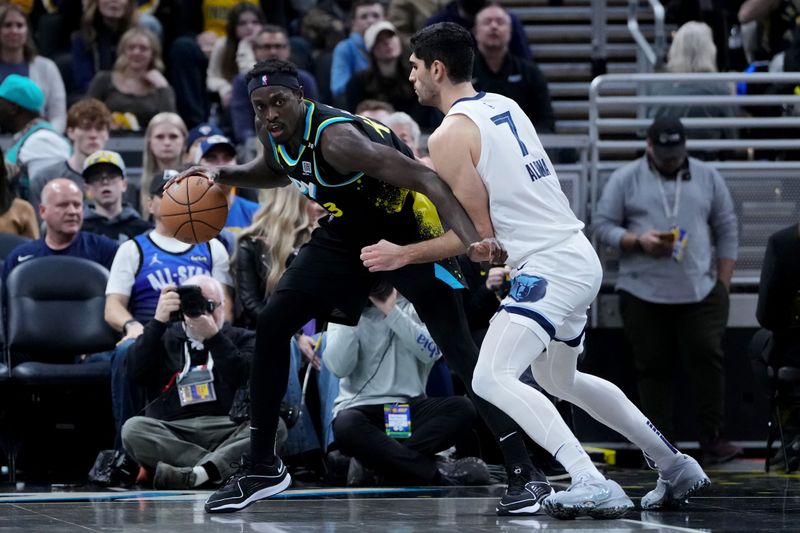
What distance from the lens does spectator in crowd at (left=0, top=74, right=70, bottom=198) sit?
11312 mm

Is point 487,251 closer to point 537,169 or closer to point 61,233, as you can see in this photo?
point 537,169

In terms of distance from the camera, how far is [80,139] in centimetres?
1115

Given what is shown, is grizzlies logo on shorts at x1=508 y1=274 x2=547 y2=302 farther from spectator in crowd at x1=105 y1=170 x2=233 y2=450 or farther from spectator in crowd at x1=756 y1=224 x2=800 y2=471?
spectator in crowd at x1=105 y1=170 x2=233 y2=450

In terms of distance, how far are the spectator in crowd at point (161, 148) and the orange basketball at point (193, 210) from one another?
3.53 meters

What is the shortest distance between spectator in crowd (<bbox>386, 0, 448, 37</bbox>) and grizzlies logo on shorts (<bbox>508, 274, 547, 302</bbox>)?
25.7 feet

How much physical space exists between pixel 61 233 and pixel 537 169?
4.69 metres

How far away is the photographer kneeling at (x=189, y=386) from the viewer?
8.76 meters

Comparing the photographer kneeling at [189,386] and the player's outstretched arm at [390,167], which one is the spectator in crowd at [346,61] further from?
the player's outstretched arm at [390,167]

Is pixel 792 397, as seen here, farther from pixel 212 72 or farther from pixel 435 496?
pixel 212 72

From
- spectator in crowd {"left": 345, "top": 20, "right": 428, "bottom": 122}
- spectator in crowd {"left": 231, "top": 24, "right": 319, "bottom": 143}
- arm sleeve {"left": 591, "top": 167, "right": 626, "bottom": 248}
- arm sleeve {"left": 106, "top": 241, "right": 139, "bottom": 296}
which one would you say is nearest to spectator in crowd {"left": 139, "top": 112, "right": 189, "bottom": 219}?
arm sleeve {"left": 106, "top": 241, "right": 139, "bottom": 296}

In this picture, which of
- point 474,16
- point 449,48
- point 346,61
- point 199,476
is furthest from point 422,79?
point 474,16

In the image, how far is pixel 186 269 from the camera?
980 centimetres

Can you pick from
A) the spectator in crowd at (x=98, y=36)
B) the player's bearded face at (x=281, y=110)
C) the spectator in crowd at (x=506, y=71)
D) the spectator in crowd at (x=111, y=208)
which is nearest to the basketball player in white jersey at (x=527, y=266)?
the player's bearded face at (x=281, y=110)

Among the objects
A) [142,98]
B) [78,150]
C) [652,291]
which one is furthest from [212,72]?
[652,291]
